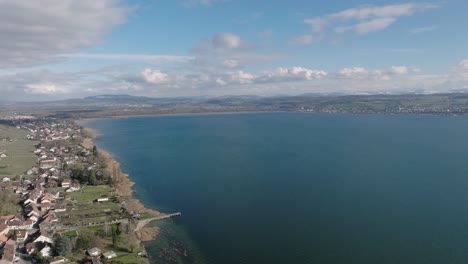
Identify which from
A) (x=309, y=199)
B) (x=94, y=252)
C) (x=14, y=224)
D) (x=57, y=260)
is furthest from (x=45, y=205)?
→ (x=309, y=199)

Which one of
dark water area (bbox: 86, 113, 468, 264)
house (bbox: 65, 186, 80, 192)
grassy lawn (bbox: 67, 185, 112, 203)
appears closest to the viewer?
dark water area (bbox: 86, 113, 468, 264)

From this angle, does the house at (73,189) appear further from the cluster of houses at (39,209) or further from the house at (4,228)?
the house at (4,228)

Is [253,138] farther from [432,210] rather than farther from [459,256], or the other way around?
[459,256]

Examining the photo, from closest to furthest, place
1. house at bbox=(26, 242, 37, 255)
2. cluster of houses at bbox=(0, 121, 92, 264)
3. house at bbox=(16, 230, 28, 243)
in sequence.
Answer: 1. house at bbox=(26, 242, 37, 255)
2. cluster of houses at bbox=(0, 121, 92, 264)
3. house at bbox=(16, 230, 28, 243)

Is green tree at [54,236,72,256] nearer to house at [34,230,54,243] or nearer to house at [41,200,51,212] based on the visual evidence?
house at [34,230,54,243]

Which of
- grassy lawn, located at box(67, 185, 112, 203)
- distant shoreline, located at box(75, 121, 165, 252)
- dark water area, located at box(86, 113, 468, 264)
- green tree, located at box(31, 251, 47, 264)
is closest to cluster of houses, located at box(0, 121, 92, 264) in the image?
green tree, located at box(31, 251, 47, 264)

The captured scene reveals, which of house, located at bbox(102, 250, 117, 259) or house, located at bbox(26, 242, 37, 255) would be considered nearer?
house, located at bbox(102, 250, 117, 259)

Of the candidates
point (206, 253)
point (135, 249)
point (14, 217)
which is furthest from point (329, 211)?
point (14, 217)

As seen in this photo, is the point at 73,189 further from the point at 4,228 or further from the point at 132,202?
the point at 4,228
